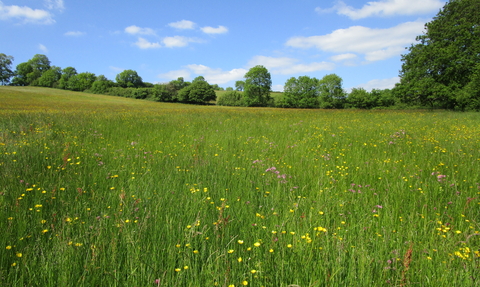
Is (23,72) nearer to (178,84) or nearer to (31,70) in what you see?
(31,70)

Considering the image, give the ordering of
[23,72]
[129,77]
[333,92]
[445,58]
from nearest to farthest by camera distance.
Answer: [445,58], [333,92], [23,72], [129,77]

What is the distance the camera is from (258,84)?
6316 centimetres

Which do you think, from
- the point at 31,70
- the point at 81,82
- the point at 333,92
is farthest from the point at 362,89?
the point at 31,70

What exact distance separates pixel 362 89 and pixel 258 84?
27.7 metres

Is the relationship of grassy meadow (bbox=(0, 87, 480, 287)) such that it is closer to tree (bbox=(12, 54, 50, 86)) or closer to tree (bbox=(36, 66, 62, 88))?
tree (bbox=(36, 66, 62, 88))

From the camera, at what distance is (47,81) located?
76.7m

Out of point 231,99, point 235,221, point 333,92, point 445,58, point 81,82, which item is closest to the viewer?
point 235,221

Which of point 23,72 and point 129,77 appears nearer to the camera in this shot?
point 23,72

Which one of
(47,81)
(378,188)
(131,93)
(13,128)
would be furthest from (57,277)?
(47,81)

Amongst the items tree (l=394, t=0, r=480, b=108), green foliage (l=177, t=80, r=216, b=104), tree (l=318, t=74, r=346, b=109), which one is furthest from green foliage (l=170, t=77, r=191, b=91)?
tree (l=394, t=0, r=480, b=108)

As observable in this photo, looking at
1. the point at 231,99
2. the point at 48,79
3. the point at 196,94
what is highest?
the point at 48,79

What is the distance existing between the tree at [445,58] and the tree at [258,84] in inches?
1500

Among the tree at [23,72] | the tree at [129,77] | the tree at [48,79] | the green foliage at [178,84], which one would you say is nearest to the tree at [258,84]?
the green foliage at [178,84]

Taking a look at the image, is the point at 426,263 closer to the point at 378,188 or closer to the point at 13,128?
the point at 378,188
